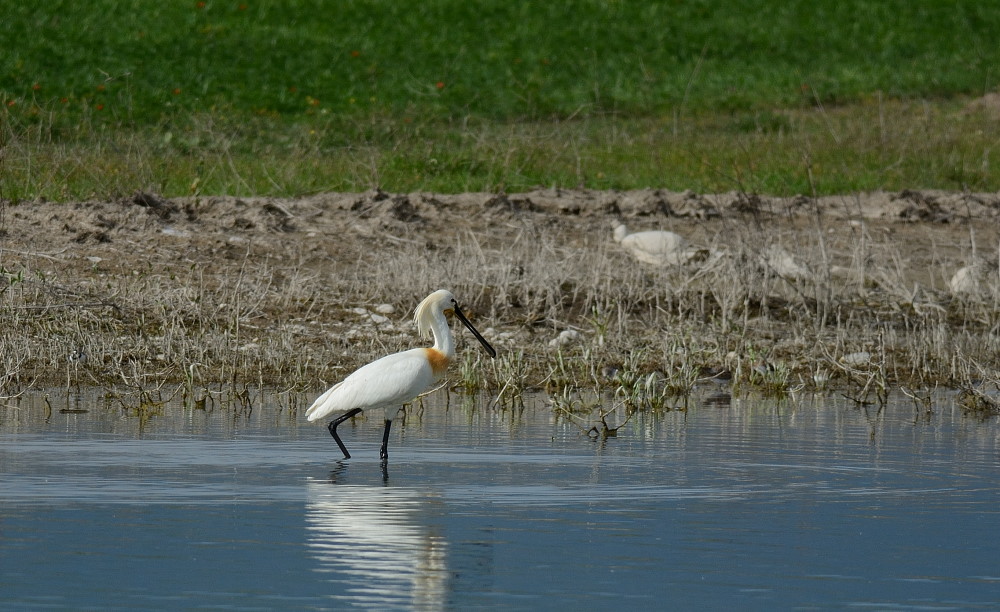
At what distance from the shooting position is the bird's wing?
9.05 metres

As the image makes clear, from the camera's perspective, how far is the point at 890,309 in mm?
14711

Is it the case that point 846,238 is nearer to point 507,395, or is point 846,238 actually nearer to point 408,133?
point 507,395

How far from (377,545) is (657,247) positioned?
10146 millimetres

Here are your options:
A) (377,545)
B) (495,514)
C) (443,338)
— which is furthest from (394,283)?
(377,545)

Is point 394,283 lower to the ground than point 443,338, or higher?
higher

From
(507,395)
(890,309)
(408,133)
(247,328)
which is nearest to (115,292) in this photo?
(247,328)

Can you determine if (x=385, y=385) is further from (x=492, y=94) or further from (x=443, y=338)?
(x=492, y=94)

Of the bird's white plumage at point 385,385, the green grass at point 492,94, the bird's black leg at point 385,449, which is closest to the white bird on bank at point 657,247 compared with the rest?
the green grass at point 492,94

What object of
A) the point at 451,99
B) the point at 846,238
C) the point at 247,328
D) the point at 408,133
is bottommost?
the point at 247,328

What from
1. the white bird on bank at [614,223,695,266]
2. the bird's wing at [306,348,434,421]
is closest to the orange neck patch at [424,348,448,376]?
the bird's wing at [306,348,434,421]

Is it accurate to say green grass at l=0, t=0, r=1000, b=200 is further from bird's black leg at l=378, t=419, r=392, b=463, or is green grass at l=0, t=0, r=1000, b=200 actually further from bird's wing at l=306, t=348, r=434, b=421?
bird's black leg at l=378, t=419, r=392, b=463

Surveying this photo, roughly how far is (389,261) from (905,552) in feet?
29.3

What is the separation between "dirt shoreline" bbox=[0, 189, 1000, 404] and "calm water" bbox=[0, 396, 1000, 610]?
1.70 metres

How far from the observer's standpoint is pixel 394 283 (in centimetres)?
1387
